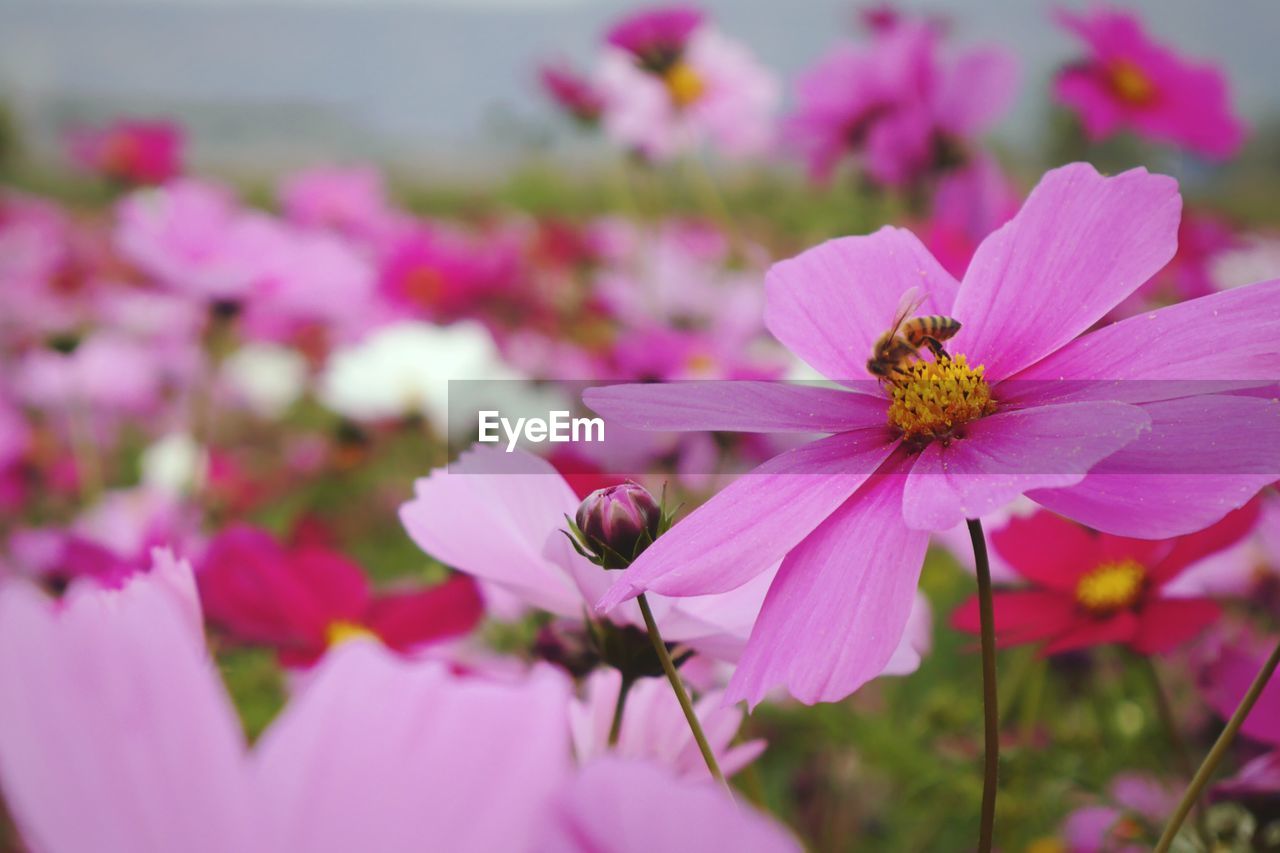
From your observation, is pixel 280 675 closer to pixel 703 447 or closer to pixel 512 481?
pixel 703 447

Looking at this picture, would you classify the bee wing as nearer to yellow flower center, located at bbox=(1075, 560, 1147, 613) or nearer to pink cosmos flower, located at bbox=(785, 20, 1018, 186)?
yellow flower center, located at bbox=(1075, 560, 1147, 613)

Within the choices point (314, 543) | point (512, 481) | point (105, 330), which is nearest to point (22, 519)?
point (105, 330)

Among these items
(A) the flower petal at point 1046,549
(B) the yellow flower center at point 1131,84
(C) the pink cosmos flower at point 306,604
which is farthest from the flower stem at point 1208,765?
(B) the yellow flower center at point 1131,84

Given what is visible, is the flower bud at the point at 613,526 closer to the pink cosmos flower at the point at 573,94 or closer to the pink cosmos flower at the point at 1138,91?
the pink cosmos flower at the point at 1138,91

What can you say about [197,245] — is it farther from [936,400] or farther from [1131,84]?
[1131,84]

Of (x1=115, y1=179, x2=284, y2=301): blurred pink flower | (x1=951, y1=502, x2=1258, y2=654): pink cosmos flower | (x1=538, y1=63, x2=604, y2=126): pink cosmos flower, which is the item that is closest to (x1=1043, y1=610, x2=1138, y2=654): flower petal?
(x1=951, y1=502, x2=1258, y2=654): pink cosmos flower

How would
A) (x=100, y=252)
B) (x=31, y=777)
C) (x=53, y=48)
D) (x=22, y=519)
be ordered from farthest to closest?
(x=53, y=48)
(x=100, y=252)
(x=22, y=519)
(x=31, y=777)
